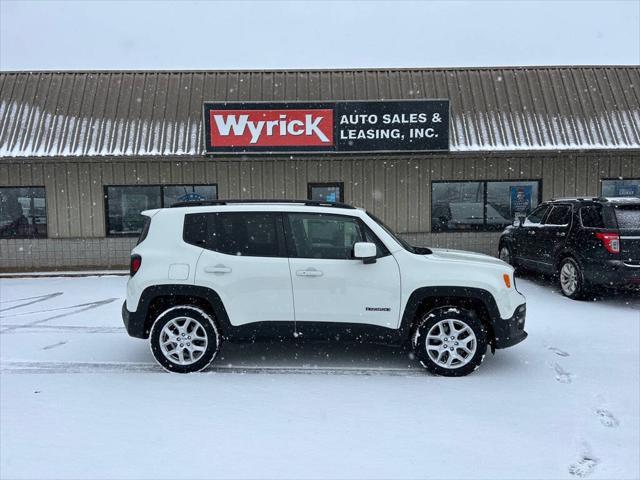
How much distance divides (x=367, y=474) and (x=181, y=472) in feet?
4.33

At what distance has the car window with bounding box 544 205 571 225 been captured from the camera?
926 centimetres

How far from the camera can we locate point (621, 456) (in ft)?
12.0

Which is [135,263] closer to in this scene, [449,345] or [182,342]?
[182,342]

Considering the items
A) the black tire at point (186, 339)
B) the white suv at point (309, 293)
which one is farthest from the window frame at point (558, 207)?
the black tire at point (186, 339)

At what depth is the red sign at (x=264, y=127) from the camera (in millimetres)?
11945

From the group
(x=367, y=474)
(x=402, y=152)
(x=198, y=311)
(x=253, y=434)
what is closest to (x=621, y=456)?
(x=367, y=474)

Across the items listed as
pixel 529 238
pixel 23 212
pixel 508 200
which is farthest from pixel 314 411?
pixel 23 212

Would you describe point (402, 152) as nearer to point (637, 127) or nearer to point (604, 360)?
point (637, 127)

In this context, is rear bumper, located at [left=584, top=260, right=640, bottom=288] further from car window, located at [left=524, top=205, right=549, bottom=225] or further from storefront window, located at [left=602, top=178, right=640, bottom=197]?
storefront window, located at [left=602, top=178, right=640, bottom=197]

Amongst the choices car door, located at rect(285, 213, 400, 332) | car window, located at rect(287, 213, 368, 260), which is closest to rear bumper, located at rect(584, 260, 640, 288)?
car door, located at rect(285, 213, 400, 332)

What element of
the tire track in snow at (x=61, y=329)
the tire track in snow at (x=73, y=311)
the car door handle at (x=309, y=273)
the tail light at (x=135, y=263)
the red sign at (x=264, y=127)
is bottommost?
the tire track in snow at (x=61, y=329)

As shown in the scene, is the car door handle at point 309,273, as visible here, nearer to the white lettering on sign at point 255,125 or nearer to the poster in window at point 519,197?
the white lettering on sign at point 255,125

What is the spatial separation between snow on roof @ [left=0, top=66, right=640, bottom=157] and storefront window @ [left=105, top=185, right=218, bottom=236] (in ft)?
4.46

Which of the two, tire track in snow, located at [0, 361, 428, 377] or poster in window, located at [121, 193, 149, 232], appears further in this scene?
poster in window, located at [121, 193, 149, 232]
